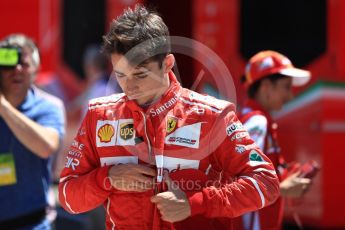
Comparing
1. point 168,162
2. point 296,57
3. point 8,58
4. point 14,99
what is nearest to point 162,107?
point 168,162

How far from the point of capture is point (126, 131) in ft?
7.66

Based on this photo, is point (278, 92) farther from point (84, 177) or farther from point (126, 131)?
point (84, 177)

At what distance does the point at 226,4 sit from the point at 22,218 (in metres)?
2.79

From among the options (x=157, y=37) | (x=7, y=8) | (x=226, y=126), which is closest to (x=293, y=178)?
(x=226, y=126)

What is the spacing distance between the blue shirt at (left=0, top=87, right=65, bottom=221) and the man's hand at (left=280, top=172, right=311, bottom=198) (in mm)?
1255

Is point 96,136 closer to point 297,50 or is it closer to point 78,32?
point 297,50

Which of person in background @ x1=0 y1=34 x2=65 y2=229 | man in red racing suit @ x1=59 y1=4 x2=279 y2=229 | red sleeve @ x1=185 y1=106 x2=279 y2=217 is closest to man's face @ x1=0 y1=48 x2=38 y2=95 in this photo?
person in background @ x1=0 y1=34 x2=65 y2=229

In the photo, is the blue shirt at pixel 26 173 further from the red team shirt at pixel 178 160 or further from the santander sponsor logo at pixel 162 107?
the santander sponsor logo at pixel 162 107

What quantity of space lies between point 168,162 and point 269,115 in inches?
51.3

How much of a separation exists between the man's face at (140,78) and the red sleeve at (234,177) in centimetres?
24

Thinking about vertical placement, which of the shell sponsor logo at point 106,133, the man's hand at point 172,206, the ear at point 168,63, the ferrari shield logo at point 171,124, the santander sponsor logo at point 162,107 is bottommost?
the man's hand at point 172,206

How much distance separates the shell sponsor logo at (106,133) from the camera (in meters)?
2.34

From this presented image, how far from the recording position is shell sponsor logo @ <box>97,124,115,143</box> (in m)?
2.34

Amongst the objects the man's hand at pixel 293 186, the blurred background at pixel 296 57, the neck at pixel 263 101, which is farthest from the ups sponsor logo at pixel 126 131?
the blurred background at pixel 296 57
